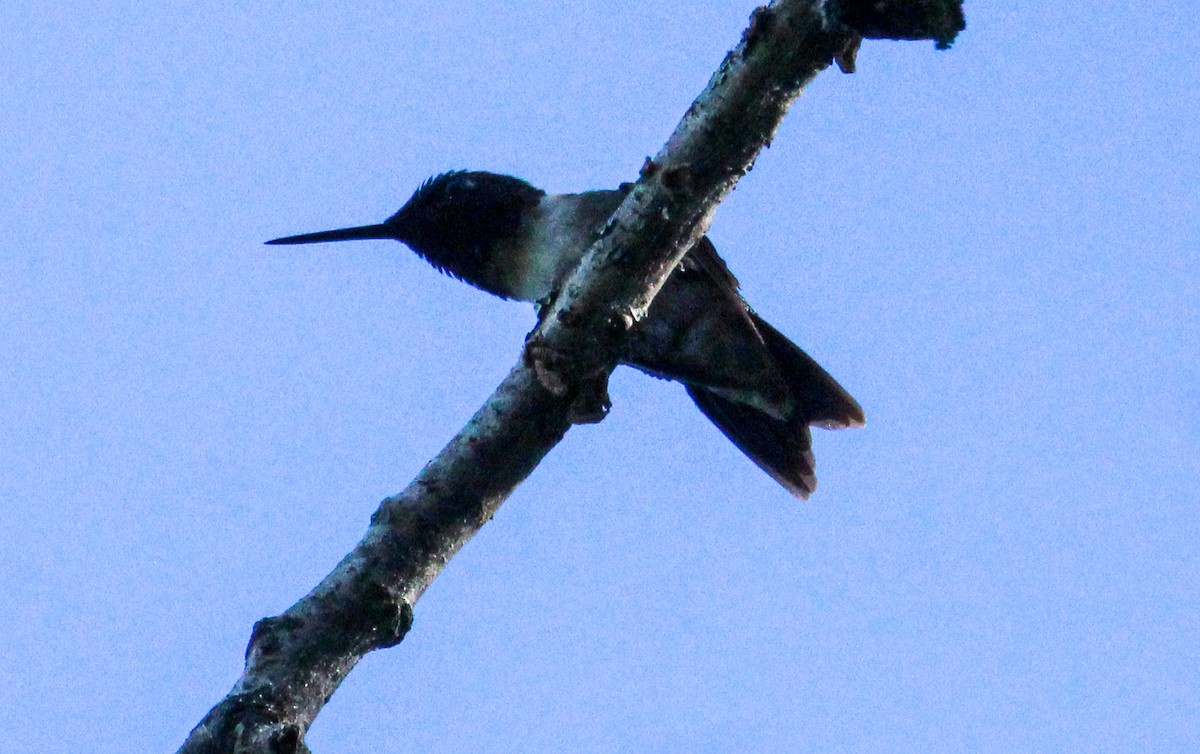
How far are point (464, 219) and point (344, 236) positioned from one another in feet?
3.29

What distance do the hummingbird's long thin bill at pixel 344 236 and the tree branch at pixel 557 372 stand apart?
4.16 m

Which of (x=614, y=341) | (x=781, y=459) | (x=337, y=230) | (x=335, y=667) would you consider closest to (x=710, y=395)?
(x=781, y=459)

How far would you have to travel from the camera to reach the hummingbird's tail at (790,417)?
7.11 m

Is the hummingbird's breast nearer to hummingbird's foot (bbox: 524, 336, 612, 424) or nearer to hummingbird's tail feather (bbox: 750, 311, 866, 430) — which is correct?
hummingbird's tail feather (bbox: 750, 311, 866, 430)

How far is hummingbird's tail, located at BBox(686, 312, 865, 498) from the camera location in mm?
7105

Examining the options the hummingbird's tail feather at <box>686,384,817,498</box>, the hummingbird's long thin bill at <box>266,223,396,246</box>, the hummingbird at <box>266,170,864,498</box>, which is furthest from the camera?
the hummingbird's long thin bill at <box>266,223,396,246</box>

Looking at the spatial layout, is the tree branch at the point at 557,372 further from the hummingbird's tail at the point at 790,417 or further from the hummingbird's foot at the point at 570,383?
the hummingbird's tail at the point at 790,417

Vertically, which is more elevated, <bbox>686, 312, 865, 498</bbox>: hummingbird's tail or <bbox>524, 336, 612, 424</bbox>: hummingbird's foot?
<bbox>686, 312, 865, 498</bbox>: hummingbird's tail

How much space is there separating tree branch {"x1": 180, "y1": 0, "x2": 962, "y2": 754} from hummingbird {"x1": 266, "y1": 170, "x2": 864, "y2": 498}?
9.17ft

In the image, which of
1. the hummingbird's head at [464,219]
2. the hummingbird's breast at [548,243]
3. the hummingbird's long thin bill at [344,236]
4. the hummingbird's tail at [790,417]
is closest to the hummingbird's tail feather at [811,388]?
the hummingbird's tail at [790,417]

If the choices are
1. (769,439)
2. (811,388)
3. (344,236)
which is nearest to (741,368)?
(811,388)

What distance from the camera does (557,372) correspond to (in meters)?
3.76

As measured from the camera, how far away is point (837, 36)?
3.48m

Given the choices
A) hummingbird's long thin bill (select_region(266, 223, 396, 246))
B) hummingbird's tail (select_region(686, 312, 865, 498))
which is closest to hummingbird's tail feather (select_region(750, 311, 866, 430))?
hummingbird's tail (select_region(686, 312, 865, 498))
